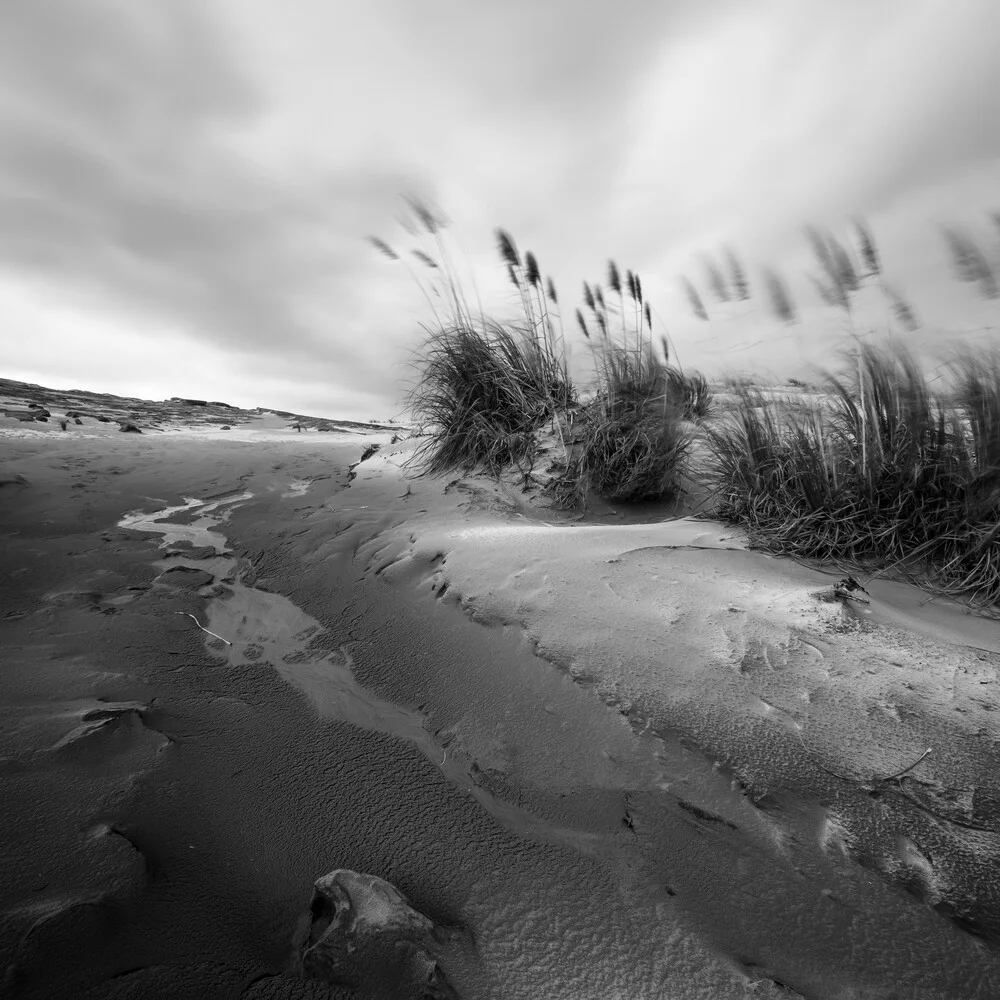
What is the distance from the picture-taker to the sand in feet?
2.77

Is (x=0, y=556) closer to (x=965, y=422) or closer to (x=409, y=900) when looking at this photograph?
(x=409, y=900)

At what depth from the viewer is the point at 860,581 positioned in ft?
6.59

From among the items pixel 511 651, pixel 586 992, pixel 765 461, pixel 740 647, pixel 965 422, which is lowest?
pixel 586 992

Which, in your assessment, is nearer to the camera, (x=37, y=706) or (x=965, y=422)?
(x=37, y=706)

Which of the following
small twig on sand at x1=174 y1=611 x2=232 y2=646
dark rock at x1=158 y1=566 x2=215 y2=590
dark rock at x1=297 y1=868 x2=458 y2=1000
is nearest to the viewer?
dark rock at x1=297 y1=868 x2=458 y2=1000

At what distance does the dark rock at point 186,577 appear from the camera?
95.3 inches

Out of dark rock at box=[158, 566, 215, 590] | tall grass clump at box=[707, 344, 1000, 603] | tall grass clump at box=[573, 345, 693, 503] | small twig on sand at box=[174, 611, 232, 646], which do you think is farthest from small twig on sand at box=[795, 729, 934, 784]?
dark rock at box=[158, 566, 215, 590]

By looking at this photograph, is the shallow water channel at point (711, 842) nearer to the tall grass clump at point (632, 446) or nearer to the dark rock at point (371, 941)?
the dark rock at point (371, 941)

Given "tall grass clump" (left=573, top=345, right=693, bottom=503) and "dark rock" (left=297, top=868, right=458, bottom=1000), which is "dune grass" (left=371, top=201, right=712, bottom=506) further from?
"dark rock" (left=297, top=868, right=458, bottom=1000)

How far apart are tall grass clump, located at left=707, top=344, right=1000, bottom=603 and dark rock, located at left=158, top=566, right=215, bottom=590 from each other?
251cm

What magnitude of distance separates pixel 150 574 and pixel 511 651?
183cm

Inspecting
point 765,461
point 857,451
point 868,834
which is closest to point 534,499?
point 765,461

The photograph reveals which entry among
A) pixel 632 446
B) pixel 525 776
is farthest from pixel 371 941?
pixel 632 446

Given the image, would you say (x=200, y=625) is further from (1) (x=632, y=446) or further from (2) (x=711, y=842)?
(1) (x=632, y=446)
